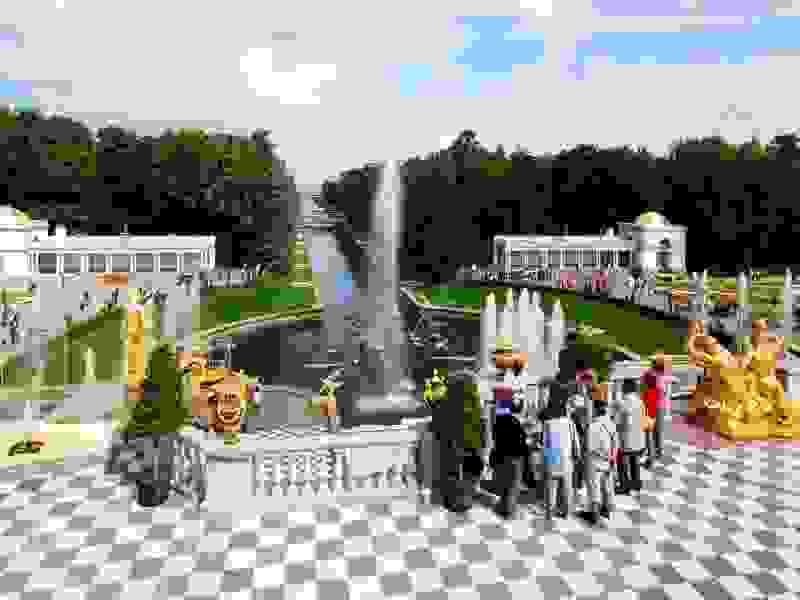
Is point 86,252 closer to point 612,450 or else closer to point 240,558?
point 240,558

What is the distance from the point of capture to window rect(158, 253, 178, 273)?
5297cm

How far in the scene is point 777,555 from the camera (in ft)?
29.6

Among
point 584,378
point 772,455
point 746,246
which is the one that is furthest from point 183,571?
point 746,246

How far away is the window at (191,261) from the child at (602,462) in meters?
47.4

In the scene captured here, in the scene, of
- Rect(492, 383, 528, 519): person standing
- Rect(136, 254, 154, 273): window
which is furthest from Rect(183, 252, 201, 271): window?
Rect(492, 383, 528, 519): person standing

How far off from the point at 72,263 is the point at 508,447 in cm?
5000

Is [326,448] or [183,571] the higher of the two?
[326,448]

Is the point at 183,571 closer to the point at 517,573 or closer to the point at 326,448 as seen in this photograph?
the point at 326,448

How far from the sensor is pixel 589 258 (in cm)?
5741

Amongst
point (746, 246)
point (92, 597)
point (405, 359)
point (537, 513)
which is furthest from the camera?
point (746, 246)

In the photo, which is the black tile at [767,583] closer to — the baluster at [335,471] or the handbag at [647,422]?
the handbag at [647,422]

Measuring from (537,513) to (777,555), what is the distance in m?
3.31

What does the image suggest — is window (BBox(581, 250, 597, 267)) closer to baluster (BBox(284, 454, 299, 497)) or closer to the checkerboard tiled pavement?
the checkerboard tiled pavement

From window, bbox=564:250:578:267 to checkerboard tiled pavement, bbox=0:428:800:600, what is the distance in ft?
154
